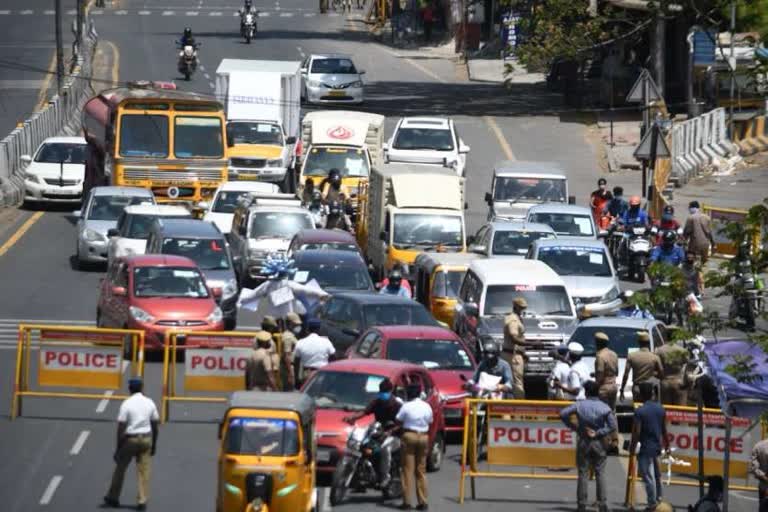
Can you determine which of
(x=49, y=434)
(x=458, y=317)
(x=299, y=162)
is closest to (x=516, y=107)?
(x=299, y=162)

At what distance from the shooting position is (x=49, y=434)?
930 inches

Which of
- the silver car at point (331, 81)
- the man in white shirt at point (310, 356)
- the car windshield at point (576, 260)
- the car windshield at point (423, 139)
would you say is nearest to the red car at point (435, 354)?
the man in white shirt at point (310, 356)

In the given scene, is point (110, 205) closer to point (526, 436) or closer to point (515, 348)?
point (515, 348)

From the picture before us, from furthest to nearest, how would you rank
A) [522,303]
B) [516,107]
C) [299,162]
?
1. [516,107]
2. [299,162]
3. [522,303]

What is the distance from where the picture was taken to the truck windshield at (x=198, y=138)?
4094 centimetres

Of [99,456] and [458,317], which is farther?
[458,317]

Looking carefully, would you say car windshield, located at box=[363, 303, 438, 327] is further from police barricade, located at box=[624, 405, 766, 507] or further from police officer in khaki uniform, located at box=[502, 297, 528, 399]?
A: police barricade, located at box=[624, 405, 766, 507]

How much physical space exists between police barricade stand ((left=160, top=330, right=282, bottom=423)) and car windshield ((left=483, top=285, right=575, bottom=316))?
15.3 ft

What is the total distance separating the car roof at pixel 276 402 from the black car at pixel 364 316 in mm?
7296

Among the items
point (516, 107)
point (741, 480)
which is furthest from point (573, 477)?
point (516, 107)

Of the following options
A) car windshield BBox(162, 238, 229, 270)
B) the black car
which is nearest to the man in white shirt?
the black car

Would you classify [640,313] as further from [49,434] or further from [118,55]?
[118,55]

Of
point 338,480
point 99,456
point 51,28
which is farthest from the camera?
point 51,28

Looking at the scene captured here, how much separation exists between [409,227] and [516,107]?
89.5 ft
